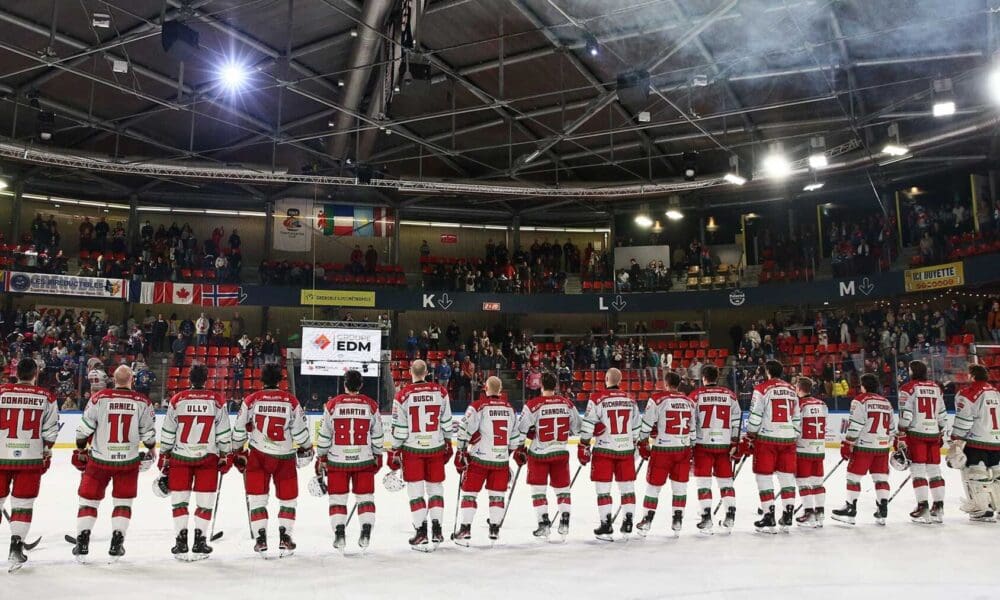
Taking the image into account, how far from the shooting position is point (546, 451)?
775cm

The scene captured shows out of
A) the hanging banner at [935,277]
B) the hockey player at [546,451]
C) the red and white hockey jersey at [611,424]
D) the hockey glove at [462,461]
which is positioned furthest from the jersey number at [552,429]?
the hanging banner at [935,277]

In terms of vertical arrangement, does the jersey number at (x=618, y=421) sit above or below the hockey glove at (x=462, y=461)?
above

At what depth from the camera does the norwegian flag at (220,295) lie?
2378 centimetres

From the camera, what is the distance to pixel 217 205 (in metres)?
28.6

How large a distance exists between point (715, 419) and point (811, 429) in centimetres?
115

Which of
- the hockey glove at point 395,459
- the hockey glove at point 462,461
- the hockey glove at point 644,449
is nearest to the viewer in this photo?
the hockey glove at point 395,459

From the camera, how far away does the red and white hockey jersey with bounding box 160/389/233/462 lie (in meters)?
6.89

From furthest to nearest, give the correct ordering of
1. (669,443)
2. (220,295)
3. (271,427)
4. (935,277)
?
1. (220,295)
2. (935,277)
3. (669,443)
4. (271,427)

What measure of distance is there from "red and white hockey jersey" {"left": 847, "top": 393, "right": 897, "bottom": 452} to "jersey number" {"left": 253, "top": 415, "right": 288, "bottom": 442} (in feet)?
19.9

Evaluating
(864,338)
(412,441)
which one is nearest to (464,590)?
(412,441)

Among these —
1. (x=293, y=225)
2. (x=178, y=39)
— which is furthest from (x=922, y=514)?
(x=293, y=225)

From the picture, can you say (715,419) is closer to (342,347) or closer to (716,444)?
(716,444)

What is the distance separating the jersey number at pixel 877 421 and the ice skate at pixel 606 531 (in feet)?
10.4

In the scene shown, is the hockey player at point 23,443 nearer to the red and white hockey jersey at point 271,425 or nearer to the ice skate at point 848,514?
the red and white hockey jersey at point 271,425
